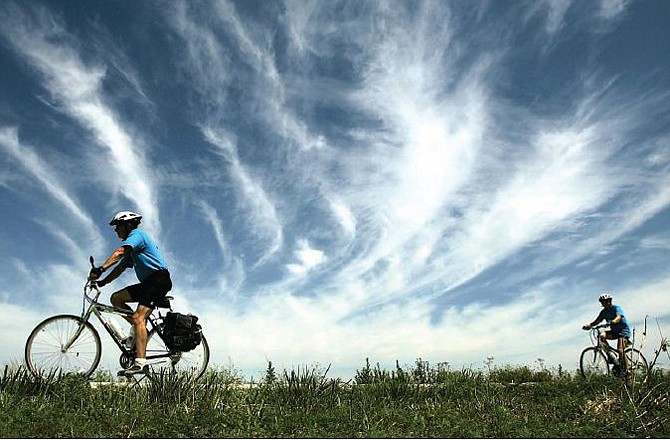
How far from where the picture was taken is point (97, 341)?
33.8 feet

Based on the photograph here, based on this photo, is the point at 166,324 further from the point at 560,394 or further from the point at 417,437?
the point at 560,394

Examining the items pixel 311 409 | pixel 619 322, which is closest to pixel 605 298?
pixel 619 322

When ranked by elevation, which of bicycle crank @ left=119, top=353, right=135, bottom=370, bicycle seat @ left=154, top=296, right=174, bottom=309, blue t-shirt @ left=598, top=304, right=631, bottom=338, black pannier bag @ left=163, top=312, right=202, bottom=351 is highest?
blue t-shirt @ left=598, top=304, right=631, bottom=338

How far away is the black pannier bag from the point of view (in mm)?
10609

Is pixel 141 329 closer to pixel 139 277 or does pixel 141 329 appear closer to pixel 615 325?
pixel 139 277

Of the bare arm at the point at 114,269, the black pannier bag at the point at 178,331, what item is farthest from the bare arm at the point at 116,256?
the black pannier bag at the point at 178,331

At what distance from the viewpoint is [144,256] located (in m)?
10.1

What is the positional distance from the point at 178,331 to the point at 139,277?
1.17 meters

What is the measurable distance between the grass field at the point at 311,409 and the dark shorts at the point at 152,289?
1.51m

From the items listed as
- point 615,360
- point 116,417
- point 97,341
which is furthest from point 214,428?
point 615,360

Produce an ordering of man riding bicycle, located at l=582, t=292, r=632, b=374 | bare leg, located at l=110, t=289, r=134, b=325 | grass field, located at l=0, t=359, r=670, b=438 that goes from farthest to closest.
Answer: man riding bicycle, located at l=582, t=292, r=632, b=374 → bare leg, located at l=110, t=289, r=134, b=325 → grass field, located at l=0, t=359, r=670, b=438

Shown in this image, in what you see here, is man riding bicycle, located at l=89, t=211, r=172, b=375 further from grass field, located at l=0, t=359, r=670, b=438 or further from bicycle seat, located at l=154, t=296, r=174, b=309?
grass field, located at l=0, t=359, r=670, b=438

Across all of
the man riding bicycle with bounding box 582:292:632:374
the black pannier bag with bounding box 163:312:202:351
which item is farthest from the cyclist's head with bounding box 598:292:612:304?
the black pannier bag with bounding box 163:312:202:351

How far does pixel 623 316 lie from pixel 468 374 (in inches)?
299
